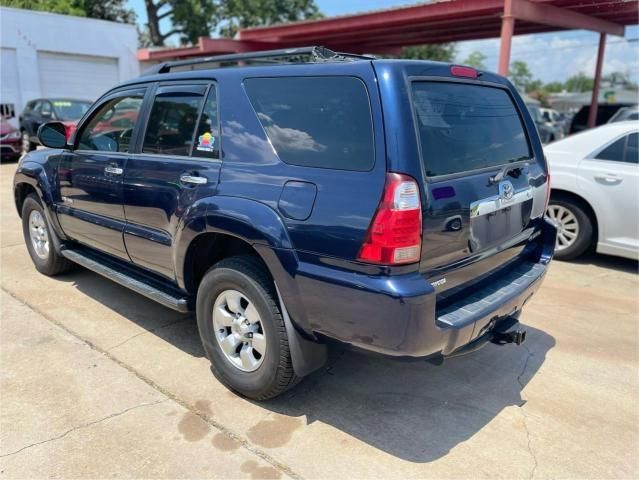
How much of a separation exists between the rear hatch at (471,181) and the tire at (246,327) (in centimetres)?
88

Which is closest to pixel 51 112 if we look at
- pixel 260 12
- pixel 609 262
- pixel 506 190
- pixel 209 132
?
pixel 209 132

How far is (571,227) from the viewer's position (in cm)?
589

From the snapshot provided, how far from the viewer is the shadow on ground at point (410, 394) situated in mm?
2872

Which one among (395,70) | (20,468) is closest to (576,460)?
(395,70)

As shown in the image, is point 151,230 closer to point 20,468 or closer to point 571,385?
point 20,468

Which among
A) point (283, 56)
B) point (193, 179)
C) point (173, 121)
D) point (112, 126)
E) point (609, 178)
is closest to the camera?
point (193, 179)

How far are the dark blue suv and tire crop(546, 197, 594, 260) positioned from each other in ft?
8.24

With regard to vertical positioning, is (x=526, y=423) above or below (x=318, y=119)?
below

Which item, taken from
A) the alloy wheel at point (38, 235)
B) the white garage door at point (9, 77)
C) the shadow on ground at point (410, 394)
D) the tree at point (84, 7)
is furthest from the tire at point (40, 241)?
the tree at point (84, 7)

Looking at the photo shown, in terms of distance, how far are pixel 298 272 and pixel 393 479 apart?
3.54ft

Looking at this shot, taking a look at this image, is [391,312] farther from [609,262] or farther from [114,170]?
[609,262]

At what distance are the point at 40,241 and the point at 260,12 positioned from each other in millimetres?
35227

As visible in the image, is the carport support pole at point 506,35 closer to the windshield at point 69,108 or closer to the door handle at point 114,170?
the door handle at point 114,170

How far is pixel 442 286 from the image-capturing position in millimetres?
2654
